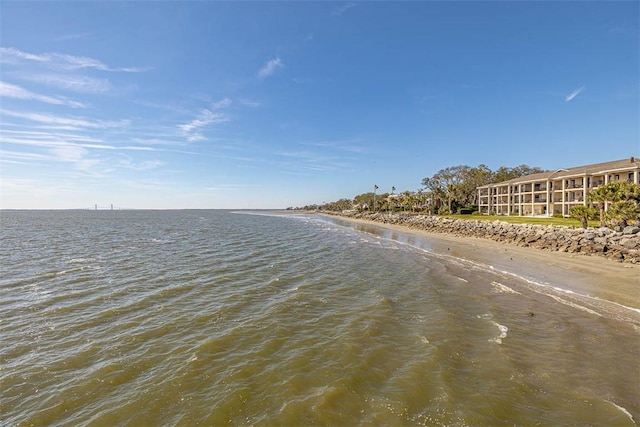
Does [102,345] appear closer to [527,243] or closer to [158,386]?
[158,386]

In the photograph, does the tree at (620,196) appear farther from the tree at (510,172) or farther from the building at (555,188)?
the tree at (510,172)

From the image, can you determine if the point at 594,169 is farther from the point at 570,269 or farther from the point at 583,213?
the point at 570,269

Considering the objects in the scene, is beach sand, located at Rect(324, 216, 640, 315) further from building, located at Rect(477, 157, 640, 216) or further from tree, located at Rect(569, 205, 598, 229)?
building, located at Rect(477, 157, 640, 216)

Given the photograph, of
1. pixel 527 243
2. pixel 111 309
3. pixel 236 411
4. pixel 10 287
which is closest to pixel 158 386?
pixel 236 411

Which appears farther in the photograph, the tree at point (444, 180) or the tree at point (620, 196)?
the tree at point (444, 180)

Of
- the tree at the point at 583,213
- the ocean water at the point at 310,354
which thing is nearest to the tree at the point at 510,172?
the tree at the point at 583,213

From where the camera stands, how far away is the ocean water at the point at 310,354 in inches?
248

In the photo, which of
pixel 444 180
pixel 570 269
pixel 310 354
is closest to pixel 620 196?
pixel 570 269

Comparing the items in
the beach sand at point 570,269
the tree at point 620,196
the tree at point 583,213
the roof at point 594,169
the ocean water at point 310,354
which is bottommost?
the beach sand at point 570,269

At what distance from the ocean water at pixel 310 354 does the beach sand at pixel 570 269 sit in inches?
55.6

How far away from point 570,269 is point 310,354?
826 inches

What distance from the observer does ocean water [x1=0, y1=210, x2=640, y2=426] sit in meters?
6.30

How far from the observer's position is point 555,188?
211 ft

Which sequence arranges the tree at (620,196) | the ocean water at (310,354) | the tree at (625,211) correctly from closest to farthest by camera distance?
the ocean water at (310,354) → the tree at (625,211) → the tree at (620,196)
